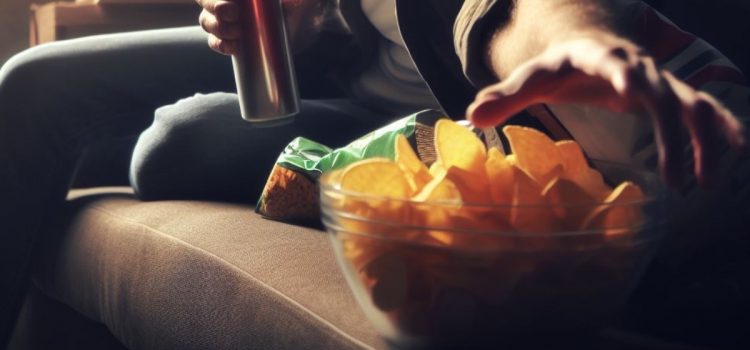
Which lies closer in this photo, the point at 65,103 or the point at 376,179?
the point at 376,179

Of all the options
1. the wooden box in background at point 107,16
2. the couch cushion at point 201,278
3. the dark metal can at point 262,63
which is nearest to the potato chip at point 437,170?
the couch cushion at point 201,278

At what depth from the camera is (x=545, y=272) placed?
39 centimetres

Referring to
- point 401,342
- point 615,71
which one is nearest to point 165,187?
point 401,342

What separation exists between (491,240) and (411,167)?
0.28ft

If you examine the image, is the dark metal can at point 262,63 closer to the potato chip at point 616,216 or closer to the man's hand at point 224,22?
the man's hand at point 224,22

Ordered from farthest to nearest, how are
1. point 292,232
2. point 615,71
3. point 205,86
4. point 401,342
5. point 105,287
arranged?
point 205,86, point 105,287, point 292,232, point 401,342, point 615,71

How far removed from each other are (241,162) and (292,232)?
20cm

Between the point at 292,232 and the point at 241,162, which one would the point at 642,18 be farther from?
the point at 241,162

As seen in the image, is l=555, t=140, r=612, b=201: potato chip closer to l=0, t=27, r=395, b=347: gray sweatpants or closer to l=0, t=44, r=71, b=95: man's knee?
l=0, t=27, r=395, b=347: gray sweatpants

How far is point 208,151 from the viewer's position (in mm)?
918

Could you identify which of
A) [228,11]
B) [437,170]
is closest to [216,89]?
[228,11]

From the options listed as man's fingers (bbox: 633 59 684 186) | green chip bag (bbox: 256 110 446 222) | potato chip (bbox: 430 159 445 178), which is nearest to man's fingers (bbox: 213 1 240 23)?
green chip bag (bbox: 256 110 446 222)

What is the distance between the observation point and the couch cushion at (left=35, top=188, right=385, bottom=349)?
1.88ft

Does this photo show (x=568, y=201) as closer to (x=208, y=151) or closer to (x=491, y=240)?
(x=491, y=240)
